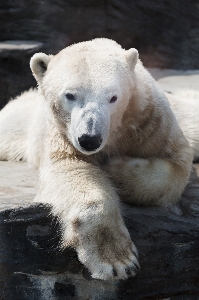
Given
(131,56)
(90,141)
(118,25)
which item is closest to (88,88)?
(90,141)

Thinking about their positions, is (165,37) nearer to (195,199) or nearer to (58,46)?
(58,46)

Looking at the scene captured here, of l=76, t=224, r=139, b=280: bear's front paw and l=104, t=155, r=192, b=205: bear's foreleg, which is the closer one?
l=76, t=224, r=139, b=280: bear's front paw

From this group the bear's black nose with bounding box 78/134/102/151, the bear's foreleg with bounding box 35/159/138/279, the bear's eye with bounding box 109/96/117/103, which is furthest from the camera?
the bear's eye with bounding box 109/96/117/103

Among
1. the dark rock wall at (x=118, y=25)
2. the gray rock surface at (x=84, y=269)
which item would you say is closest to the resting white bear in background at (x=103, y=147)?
the gray rock surface at (x=84, y=269)

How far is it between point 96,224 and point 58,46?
5.18 m

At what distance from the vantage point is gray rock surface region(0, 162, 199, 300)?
2939mm

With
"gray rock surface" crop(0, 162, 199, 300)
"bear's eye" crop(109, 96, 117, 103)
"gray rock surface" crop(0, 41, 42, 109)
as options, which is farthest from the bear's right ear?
"gray rock surface" crop(0, 41, 42, 109)

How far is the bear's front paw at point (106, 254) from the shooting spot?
2.69 metres

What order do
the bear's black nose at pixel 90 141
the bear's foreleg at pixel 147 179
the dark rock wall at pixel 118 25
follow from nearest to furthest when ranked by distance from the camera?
the bear's black nose at pixel 90 141 < the bear's foreleg at pixel 147 179 < the dark rock wall at pixel 118 25

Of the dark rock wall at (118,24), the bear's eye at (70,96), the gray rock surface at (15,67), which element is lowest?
the gray rock surface at (15,67)

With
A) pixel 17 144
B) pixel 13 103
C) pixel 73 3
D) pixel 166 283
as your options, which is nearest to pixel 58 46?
pixel 73 3

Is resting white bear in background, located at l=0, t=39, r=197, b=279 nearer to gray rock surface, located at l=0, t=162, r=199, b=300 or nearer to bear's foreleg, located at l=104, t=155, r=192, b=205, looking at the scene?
bear's foreleg, located at l=104, t=155, r=192, b=205

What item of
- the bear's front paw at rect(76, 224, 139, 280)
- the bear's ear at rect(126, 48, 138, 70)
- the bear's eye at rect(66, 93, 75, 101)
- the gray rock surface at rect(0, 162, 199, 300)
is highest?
the bear's ear at rect(126, 48, 138, 70)

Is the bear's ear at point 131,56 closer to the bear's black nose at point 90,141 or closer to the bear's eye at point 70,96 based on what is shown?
the bear's eye at point 70,96
